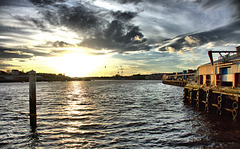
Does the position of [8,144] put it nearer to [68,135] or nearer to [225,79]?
[68,135]

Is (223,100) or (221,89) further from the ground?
(221,89)

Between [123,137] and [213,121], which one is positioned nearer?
[123,137]

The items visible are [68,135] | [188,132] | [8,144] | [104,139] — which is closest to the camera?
[8,144]

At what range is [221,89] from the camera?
23.0m

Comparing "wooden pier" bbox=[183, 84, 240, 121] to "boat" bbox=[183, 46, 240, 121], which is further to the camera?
"boat" bbox=[183, 46, 240, 121]

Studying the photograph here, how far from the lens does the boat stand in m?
20.8

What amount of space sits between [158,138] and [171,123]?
558 cm

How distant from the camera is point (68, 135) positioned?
48.8ft

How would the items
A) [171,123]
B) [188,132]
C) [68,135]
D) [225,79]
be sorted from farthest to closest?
[225,79] → [171,123] → [188,132] → [68,135]

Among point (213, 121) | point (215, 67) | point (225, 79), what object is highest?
point (215, 67)

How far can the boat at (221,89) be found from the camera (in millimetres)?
20836

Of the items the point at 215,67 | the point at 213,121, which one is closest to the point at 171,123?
the point at 213,121

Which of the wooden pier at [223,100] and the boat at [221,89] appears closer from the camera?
the wooden pier at [223,100]

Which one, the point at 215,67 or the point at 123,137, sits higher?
the point at 215,67
